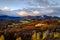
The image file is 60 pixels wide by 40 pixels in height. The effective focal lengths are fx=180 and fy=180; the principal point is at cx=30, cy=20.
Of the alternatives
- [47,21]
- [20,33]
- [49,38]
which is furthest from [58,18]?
[20,33]

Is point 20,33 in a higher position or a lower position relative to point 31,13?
lower

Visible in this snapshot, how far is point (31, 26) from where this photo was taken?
503 centimetres

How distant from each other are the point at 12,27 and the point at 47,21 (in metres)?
1.03

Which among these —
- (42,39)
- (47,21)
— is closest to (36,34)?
(42,39)

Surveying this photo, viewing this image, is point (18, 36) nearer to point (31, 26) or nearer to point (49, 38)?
point (31, 26)

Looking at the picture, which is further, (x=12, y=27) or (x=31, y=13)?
(x=31, y=13)

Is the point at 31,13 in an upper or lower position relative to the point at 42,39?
upper

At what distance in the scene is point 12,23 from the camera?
16.4ft

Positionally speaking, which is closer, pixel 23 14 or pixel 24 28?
pixel 24 28

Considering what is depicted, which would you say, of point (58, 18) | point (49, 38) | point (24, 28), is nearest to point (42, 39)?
point (49, 38)

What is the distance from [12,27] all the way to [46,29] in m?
0.95

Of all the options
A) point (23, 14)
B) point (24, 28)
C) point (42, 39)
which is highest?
point (23, 14)

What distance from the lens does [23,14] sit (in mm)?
5320

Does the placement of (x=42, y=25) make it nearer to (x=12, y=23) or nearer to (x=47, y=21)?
(x=47, y=21)
